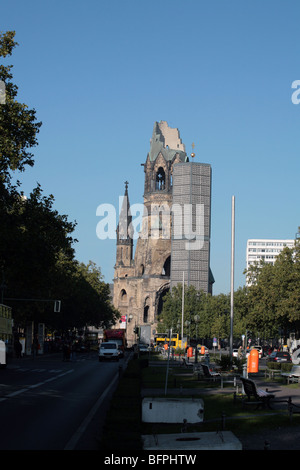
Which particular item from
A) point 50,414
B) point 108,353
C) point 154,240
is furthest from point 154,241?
point 50,414

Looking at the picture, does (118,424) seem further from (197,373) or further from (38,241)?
(38,241)

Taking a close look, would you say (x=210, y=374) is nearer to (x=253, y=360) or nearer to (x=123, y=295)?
(x=253, y=360)

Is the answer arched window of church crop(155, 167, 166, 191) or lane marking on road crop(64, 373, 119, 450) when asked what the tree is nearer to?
lane marking on road crop(64, 373, 119, 450)

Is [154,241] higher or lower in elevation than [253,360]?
higher

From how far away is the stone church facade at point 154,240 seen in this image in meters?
147

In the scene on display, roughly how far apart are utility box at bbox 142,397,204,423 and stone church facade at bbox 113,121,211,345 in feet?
418

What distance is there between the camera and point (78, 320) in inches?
3930

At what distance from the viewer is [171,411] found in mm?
15109

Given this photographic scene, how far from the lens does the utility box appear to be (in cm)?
1493

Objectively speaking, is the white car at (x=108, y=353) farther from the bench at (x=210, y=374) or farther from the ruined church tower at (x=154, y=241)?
the ruined church tower at (x=154, y=241)

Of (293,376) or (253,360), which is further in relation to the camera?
(293,376)

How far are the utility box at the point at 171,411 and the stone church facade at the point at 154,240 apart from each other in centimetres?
12746

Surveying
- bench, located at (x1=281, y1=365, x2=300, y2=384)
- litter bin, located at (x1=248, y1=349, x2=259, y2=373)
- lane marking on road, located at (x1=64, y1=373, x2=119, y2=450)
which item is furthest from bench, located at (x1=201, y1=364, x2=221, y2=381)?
lane marking on road, located at (x1=64, y1=373, x2=119, y2=450)

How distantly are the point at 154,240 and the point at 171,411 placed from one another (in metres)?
134
